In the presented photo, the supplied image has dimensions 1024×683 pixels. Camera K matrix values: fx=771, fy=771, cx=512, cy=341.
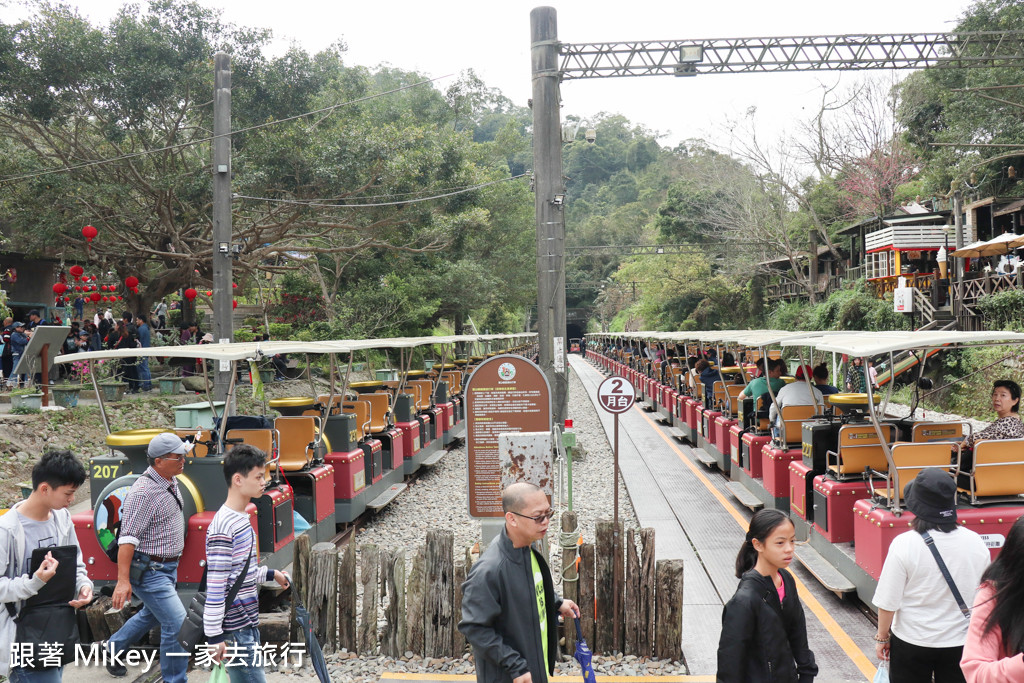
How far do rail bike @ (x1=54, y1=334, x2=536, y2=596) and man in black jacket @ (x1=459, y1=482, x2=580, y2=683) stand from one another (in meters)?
3.48

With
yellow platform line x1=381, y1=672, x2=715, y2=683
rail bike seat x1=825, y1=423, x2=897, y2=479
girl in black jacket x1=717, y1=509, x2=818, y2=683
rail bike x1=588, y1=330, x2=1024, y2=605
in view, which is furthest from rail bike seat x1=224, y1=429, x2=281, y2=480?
girl in black jacket x1=717, y1=509, x2=818, y2=683

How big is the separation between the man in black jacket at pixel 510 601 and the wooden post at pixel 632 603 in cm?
227

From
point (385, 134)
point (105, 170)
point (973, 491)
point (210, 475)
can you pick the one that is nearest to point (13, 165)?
point (105, 170)

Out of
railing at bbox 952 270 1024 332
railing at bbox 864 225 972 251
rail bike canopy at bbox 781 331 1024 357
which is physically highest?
railing at bbox 864 225 972 251

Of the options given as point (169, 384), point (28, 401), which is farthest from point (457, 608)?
point (169, 384)

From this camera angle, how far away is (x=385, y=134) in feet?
63.2

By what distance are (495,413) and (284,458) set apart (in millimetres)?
2745

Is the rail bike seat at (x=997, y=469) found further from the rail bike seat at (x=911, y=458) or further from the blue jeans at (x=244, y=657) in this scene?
the blue jeans at (x=244, y=657)

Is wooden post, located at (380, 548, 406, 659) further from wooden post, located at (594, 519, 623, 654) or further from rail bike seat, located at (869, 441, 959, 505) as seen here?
rail bike seat, located at (869, 441, 959, 505)

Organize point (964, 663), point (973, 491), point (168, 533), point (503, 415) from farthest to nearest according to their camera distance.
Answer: point (503, 415)
point (973, 491)
point (168, 533)
point (964, 663)

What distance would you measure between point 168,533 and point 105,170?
15.4 meters

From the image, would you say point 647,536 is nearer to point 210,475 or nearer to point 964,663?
point 964,663

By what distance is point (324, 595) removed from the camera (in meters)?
5.82

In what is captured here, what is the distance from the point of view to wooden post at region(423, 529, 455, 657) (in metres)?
5.68
